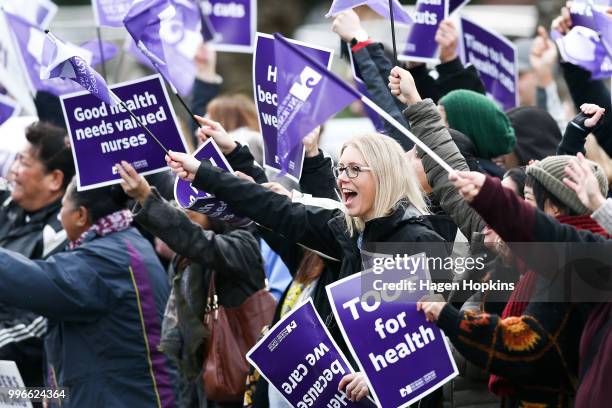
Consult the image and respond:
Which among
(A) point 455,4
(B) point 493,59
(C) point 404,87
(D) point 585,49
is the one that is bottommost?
(B) point 493,59

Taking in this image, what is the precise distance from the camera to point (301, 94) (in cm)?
470

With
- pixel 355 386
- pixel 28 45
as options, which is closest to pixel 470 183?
pixel 355 386

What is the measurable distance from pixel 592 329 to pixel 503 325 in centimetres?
30

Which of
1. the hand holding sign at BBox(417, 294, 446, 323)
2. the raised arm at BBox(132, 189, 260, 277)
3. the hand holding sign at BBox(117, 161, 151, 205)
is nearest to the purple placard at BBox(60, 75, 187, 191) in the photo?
the hand holding sign at BBox(117, 161, 151, 205)

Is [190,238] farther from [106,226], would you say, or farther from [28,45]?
[28,45]

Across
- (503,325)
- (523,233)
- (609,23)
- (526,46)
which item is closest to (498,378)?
(503,325)

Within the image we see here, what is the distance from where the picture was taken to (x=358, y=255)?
16.8ft

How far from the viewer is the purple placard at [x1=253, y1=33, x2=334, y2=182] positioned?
5.64 meters

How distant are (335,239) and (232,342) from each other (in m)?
1.05

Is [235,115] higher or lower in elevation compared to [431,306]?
lower

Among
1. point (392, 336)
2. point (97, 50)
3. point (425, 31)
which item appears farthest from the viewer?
point (97, 50)

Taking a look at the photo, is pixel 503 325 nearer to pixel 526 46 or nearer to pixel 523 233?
pixel 523 233

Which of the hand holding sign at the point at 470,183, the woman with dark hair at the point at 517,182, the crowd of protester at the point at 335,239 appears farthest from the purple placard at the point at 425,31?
the hand holding sign at the point at 470,183

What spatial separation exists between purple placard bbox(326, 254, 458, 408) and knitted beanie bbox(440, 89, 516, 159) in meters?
1.60
